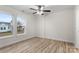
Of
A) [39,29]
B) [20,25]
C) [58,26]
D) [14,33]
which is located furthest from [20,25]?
[58,26]

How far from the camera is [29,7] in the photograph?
1.48m

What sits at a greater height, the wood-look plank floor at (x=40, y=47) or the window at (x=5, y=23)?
the window at (x=5, y=23)

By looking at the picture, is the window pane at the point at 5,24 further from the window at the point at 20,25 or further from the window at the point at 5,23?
the window at the point at 20,25

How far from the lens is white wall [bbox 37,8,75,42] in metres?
1.51

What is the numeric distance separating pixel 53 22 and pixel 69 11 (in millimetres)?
369

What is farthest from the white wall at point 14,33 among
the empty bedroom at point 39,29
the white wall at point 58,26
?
the white wall at point 58,26

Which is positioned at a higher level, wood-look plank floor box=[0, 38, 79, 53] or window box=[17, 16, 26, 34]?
window box=[17, 16, 26, 34]

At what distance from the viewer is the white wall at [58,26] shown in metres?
Result: 1.51

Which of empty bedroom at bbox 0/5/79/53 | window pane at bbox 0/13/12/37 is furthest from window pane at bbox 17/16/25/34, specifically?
window pane at bbox 0/13/12/37

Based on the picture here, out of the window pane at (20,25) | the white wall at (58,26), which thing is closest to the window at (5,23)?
the window pane at (20,25)

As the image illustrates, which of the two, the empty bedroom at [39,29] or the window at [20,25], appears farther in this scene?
the window at [20,25]

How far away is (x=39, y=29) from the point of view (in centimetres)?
168

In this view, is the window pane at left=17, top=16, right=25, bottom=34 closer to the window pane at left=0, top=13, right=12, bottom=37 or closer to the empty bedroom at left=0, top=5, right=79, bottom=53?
the empty bedroom at left=0, top=5, right=79, bottom=53

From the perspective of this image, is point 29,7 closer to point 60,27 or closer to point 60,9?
point 60,9
